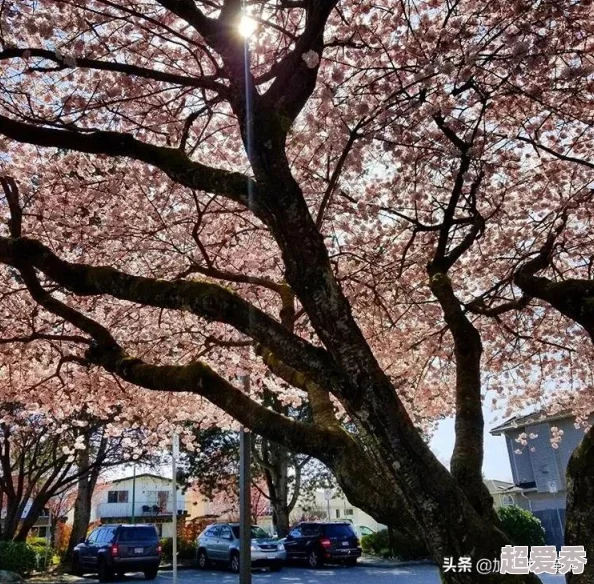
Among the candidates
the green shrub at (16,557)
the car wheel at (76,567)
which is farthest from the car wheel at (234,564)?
the green shrub at (16,557)

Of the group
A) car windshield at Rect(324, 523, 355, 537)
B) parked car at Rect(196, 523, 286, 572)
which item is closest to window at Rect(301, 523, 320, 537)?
car windshield at Rect(324, 523, 355, 537)

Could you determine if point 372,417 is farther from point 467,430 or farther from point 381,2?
point 381,2

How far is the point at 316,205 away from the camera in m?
7.59

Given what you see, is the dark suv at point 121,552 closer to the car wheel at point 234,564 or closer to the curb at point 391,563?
the car wheel at point 234,564

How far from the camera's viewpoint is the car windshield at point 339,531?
19188mm

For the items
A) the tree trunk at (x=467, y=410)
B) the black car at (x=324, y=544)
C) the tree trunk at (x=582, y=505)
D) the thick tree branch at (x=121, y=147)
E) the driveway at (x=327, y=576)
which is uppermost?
the thick tree branch at (x=121, y=147)

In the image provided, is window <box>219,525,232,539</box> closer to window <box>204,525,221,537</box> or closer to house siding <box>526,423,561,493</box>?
window <box>204,525,221,537</box>

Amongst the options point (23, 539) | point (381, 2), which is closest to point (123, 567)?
point (23, 539)

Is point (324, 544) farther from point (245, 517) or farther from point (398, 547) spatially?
point (245, 517)

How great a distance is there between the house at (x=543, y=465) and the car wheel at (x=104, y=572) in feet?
41.4

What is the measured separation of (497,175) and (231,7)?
4528 mm

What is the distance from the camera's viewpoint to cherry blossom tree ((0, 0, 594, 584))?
11.6ft

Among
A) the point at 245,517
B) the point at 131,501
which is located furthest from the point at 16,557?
the point at 131,501

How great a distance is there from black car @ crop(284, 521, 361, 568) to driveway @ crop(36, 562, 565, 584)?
15.5 inches
